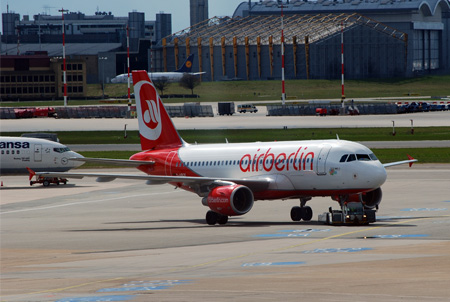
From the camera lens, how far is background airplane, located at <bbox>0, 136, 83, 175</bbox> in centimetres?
7306

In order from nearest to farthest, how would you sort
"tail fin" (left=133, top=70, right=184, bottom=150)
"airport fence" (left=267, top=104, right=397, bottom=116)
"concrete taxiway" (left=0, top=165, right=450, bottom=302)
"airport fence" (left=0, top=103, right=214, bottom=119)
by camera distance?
"concrete taxiway" (left=0, top=165, right=450, bottom=302), "tail fin" (left=133, top=70, right=184, bottom=150), "airport fence" (left=267, top=104, right=397, bottom=116), "airport fence" (left=0, top=103, right=214, bottom=119)

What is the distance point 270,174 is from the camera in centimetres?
4400

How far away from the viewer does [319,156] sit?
4228 cm

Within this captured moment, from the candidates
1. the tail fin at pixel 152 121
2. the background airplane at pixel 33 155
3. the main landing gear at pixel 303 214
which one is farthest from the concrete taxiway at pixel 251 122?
the main landing gear at pixel 303 214

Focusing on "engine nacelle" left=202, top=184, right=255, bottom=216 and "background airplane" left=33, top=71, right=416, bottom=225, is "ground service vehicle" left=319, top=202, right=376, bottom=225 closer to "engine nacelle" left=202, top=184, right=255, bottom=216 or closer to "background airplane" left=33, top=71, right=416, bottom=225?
"background airplane" left=33, top=71, right=416, bottom=225

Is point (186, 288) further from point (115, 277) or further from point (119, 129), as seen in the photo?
point (119, 129)

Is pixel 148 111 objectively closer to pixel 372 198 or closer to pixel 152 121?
pixel 152 121

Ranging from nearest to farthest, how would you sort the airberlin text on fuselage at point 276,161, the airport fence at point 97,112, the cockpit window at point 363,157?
the cockpit window at point 363,157 < the airberlin text on fuselage at point 276,161 < the airport fence at point 97,112

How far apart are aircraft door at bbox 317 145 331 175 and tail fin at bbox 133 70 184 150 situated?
11.1 meters

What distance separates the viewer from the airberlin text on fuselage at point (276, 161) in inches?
1681

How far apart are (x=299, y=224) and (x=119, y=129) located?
3543 inches

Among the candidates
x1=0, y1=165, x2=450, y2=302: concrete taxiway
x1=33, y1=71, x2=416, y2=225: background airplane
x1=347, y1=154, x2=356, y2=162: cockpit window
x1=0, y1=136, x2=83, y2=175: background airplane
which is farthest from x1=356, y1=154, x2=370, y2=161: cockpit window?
x1=0, y1=136, x2=83, y2=175: background airplane

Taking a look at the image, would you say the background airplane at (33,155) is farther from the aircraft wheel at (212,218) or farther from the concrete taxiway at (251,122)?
the concrete taxiway at (251,122)

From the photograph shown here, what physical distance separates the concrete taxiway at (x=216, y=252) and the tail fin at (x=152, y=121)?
4.34m
